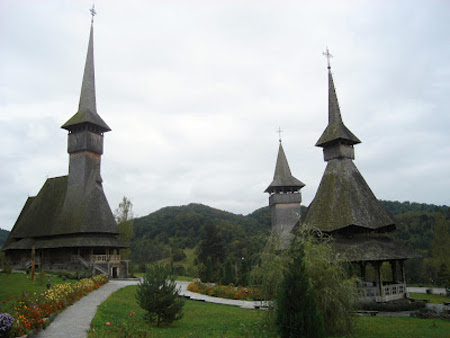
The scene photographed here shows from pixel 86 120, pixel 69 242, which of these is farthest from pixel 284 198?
pixel 69 242

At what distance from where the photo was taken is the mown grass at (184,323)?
10.8 m

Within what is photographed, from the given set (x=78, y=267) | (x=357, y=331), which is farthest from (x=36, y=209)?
(x=357, y=331)

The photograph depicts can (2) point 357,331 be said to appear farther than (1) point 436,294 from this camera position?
No

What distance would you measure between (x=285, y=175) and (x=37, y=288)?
2848 centimetres

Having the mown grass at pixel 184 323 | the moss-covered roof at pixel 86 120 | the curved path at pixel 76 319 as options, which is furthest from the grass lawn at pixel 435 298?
the moss-covered roof at pixel 86 120

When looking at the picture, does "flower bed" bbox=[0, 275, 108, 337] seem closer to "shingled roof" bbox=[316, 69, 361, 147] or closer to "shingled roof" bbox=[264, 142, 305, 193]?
"shingled roof" bbox=[316, 69, 361, 147]

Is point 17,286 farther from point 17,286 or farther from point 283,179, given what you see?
point 283,179

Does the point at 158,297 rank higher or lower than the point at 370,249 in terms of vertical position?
lower

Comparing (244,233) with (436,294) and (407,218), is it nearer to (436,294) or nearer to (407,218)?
(407,218)

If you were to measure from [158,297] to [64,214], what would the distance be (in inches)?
880

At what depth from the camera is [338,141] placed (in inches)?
967

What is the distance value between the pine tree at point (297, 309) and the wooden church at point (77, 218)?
22056 millimetres

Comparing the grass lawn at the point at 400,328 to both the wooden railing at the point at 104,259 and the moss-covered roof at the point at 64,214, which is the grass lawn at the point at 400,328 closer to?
the wooden railing at the point at 104,259

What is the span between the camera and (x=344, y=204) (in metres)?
21.4
